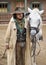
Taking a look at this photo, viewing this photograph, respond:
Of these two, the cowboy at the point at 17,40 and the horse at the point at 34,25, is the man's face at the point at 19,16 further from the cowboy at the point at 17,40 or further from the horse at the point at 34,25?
the horse at the point at 34,25

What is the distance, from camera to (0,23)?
27750 mm

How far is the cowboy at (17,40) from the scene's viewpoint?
18.8 feet

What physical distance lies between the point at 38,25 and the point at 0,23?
2187 cm

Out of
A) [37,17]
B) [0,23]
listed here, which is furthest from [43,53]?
[0,23]

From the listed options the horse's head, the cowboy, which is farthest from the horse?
the cowboy

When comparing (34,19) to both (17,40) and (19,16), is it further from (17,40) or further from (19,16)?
(17,40)

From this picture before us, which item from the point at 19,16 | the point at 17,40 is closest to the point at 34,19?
the point at 19,16

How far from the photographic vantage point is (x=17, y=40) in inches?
229

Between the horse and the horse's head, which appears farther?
the horse's head

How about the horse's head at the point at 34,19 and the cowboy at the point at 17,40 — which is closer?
the cowboy at the point at 17,40

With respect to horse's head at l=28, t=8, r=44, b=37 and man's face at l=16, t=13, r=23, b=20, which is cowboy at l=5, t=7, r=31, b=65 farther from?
horse's head at l=28, t=8, r=44, b=37

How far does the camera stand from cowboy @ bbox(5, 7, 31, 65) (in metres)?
5.74

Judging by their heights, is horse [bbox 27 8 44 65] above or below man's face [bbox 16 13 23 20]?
below

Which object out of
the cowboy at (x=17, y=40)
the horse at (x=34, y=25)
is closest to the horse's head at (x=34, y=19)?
the horse at (x=34, y=25)
